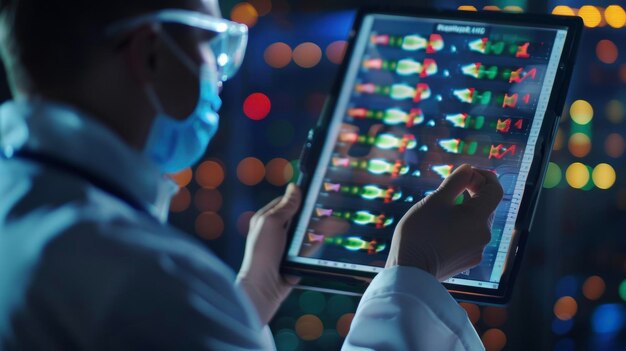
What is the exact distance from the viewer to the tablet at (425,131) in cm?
113

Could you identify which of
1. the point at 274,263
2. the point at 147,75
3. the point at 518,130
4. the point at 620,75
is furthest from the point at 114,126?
the point at 620,75

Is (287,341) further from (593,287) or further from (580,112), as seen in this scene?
(580,112)

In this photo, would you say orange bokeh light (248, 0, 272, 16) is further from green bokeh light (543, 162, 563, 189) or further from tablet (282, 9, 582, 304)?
tablet (282, 9, 582, 304)

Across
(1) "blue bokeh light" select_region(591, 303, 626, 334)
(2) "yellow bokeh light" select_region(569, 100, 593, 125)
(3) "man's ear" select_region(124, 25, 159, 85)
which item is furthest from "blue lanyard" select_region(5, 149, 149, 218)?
(1) "blue bokeh light" select_region(591, 303, 626, 334)

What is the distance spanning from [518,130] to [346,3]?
1562mm

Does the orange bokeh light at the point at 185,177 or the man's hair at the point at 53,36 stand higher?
the man's hair at the point at 53,36

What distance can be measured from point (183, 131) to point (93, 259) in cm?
30

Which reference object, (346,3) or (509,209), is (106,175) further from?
(346,3)

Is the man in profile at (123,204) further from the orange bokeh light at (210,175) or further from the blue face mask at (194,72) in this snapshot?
the orange bokeh light at (210,175)

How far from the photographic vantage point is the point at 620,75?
2.51 metres

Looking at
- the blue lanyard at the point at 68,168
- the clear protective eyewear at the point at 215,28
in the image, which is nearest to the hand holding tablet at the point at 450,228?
the clear protective eyewear at the point at 215,28

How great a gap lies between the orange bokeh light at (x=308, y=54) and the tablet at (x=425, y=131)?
144cm

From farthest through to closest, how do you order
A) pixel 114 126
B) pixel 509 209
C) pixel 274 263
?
pixel 274 263, pixel 509 209, pixel 114 126

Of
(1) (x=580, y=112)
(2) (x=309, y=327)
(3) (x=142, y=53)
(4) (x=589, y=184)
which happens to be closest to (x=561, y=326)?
(4) (x=589, y=184)
